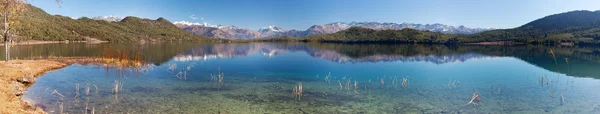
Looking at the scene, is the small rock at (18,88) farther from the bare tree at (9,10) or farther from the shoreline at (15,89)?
the bare tree at (9,10)

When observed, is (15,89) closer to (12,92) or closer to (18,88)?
(18,88)

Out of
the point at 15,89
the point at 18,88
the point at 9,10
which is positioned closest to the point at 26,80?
the point at 18,88

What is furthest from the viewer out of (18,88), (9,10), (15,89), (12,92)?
(9,10)

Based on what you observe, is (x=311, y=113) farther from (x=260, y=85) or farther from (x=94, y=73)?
(x=94, y=73)

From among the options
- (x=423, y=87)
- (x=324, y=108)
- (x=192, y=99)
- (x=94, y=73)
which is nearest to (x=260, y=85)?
(x=192, y=99)

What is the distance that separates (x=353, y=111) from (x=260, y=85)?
521 inches

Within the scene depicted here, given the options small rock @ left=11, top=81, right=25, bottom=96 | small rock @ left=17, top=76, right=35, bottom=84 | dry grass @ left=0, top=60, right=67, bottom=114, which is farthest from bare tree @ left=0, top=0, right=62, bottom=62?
small rock @ left=11, top=81, right=25, bottom=96

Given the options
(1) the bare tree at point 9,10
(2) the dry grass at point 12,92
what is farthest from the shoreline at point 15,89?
(1) the bare tree at point 9,10

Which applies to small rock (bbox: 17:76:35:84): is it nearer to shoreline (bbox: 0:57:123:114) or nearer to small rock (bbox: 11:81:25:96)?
shoreline (bbox: 0:57:123:114)

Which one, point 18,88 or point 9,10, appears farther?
point 9,10

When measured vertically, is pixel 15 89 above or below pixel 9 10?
below

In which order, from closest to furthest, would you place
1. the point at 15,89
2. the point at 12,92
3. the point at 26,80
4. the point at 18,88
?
the point at 12,92 < the point at 15,89 < the point at 18,88 < the point at 26,80

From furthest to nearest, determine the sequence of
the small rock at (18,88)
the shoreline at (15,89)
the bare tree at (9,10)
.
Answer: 1. the bare tree at (9,10)
2. the small rock at (18,88)
3. the shoreline at (15,89)

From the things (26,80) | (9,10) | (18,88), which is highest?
(9,10)
